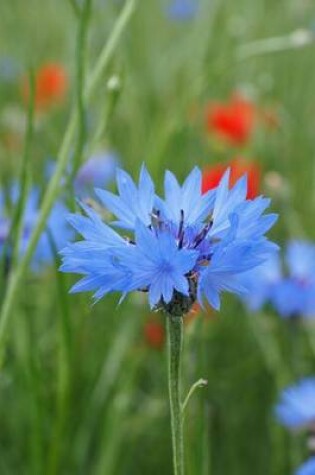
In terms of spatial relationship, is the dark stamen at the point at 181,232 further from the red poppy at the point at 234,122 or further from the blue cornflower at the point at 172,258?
the red poppy at the point at 234,122

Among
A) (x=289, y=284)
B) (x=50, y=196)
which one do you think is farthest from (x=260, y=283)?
(x=50, y=196)

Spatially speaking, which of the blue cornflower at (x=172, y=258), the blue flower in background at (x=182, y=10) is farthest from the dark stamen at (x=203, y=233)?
the blue flower in background at (x=182, y=10)

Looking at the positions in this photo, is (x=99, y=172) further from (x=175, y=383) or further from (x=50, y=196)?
(x=175, y=383)

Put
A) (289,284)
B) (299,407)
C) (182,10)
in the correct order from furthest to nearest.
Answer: (182,10)
(289,284)
(299,407)

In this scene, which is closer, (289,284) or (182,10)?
(289,284)

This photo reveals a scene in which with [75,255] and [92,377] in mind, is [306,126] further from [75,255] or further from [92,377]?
[75,255]
